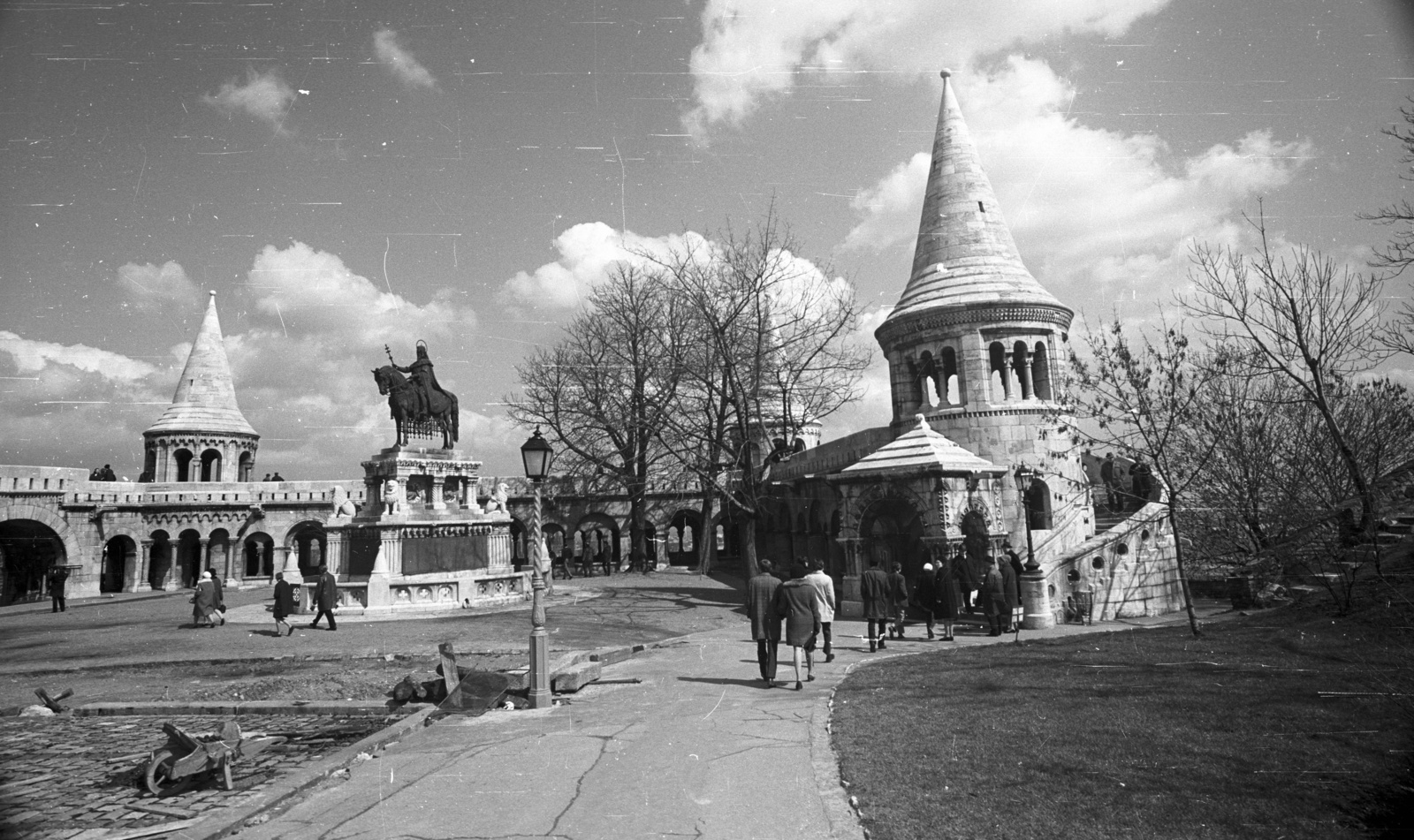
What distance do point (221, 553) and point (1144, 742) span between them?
1607 inches

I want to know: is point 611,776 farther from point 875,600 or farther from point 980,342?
point 980,342

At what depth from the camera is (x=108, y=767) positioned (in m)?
7.19

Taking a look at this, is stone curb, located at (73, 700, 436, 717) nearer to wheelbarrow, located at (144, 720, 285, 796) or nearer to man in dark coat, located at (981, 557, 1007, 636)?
wheelbarrow, located at (144, 720, 285, 796)

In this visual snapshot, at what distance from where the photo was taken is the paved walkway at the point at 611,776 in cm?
528

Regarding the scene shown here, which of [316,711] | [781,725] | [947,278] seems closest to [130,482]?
[316,711]

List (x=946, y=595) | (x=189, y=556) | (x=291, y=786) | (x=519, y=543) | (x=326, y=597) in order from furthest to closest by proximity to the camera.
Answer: (x=519, y=543), (x=189, y=556), (x=326, y=597), (x=946, y=595), (x=291, y=786)

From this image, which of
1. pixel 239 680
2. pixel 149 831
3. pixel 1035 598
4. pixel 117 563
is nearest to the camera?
pixel 149 831

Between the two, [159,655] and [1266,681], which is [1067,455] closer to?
[1266,681]

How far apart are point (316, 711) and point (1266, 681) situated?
10847 mm

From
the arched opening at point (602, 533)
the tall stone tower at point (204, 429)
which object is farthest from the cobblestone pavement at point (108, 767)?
the tall stone tower at point (204, 429)

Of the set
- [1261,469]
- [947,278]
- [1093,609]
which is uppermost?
[947,278]

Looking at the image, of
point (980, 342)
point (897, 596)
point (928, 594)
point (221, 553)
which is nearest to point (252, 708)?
point (897, 596)

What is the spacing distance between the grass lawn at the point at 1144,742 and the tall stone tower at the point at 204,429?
39.2m

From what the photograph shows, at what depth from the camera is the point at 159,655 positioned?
14.0 meters
